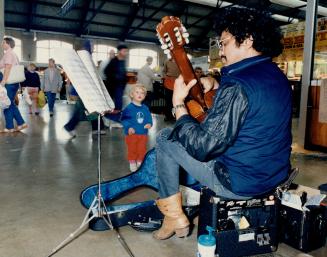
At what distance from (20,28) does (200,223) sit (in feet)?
78.1

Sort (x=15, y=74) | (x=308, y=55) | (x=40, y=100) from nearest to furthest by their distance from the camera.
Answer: (x=308, y=55) → (x=15, y=74) → (x=40, y=100)

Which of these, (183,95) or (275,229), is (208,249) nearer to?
(275,229)

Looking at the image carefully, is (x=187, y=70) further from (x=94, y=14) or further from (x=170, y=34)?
(x=94, y=14)

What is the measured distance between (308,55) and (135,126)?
325cm

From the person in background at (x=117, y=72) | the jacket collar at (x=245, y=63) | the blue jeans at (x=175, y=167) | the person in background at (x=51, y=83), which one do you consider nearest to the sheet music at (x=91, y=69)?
the blue jeans at (x=175, y=167)

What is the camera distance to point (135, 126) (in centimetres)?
396

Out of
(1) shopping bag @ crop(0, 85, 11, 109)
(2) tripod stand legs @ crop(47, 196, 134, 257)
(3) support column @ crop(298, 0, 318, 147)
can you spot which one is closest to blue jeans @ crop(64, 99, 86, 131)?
(1) shopping bag @ crop(0, 85, 11, 109)

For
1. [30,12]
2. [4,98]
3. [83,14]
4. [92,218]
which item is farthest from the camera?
[83,14]

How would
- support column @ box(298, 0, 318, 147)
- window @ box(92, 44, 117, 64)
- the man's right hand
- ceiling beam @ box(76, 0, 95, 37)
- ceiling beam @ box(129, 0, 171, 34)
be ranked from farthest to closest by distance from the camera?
window @ box(92, 44, 117, 64)
ceiling beam @ box(129, 0, 171, 34)
ceiling beam @ box(76, 0, 95, 37)
support column @ box(298, 0, 318, 147)
the man's right hand

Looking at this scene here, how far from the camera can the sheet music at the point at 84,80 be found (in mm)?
1897

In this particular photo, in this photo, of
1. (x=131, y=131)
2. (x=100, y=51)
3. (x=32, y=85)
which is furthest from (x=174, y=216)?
(x=100, y=51)

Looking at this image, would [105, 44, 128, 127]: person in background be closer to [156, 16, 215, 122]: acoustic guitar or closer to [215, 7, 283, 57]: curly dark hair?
[156, 16, 215, 122]: acoustic guitar

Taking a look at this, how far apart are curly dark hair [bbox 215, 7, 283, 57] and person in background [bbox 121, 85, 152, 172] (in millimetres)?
2315

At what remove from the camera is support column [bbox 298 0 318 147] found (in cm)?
533
